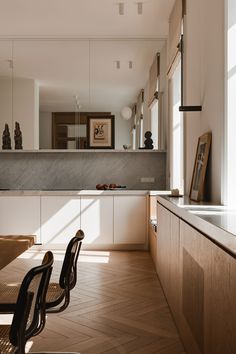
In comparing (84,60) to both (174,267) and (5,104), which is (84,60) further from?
(174,267)

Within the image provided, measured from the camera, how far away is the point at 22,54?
7227mm

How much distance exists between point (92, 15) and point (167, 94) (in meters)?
1.47

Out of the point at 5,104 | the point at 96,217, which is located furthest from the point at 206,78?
the point at 5,104

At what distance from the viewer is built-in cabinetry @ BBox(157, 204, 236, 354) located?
5.20ft

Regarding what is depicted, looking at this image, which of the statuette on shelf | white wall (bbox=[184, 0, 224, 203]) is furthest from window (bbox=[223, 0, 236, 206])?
the statuette on shelf

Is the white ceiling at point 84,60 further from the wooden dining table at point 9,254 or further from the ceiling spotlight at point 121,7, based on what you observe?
the wooden dining table at point 9,254

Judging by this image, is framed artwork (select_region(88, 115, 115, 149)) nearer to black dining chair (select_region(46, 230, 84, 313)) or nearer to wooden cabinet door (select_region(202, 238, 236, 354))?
black dining chair (select_region(46, 230, 84, 313))

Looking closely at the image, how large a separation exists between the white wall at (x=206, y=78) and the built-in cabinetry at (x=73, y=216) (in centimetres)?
173

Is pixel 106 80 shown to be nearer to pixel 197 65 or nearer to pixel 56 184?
pixel 56 184

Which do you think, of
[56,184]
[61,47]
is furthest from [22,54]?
[56,184]

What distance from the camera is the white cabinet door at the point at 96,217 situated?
652cm

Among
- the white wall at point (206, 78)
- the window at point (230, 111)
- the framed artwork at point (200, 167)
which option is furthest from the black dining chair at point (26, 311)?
the framed artwork at point (200, 167)

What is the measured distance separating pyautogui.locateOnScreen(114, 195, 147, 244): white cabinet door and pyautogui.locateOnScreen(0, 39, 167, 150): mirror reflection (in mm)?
1072

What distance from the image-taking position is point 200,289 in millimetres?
2197
